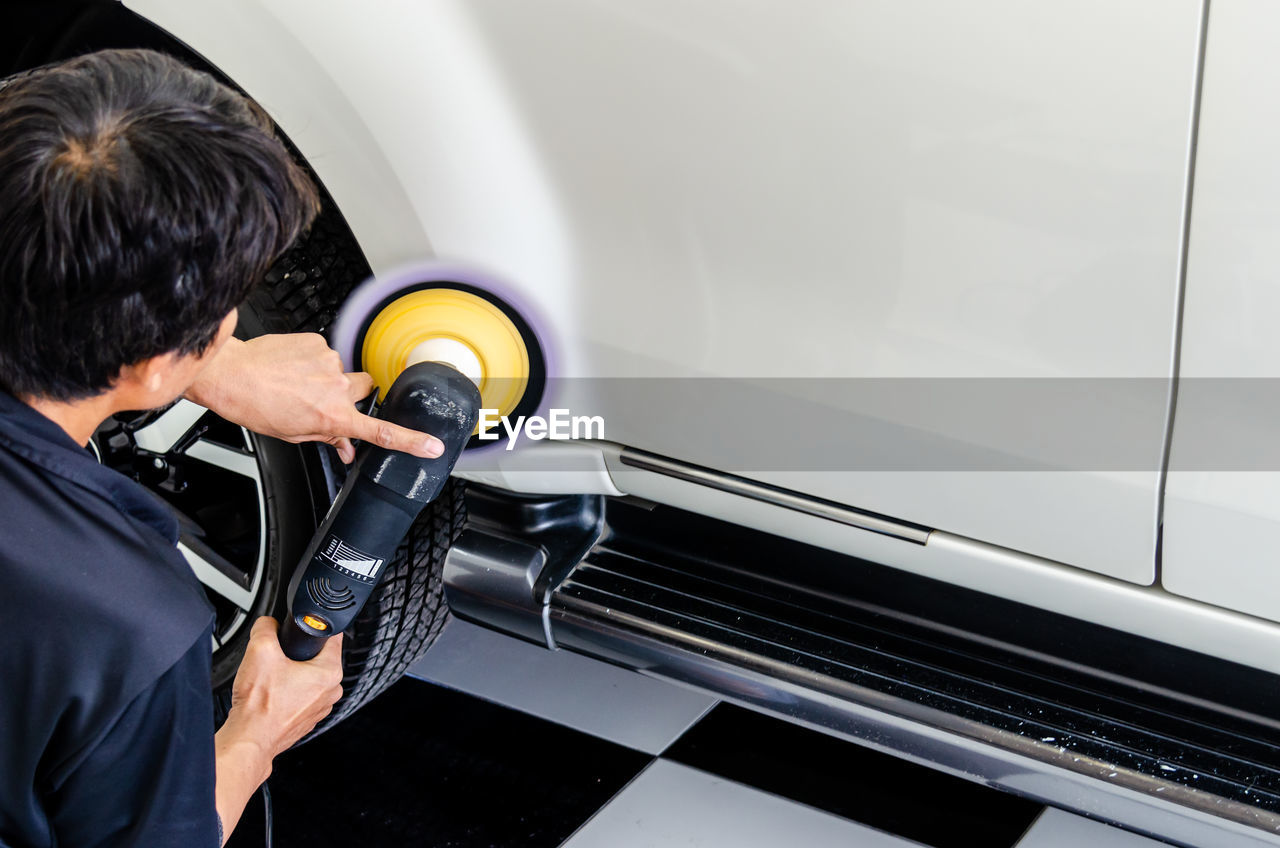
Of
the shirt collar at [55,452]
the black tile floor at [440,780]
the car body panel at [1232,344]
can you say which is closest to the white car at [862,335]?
the car body panel at [1232,344]

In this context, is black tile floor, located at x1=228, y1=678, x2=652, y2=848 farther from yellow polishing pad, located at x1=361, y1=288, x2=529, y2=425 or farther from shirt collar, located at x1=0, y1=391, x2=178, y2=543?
shirt collar, located at x1=0, y1=391, x2=178, y2=543

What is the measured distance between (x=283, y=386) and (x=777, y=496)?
534 millimetres

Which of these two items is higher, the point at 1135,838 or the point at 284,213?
the point at 284,213

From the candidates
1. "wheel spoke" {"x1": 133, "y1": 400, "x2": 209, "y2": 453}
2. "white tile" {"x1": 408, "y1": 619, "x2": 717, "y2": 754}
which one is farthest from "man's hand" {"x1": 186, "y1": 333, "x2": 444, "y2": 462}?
"white tile" {"x1": 408, "y1": 619, "x2": 717, "y2": 754}

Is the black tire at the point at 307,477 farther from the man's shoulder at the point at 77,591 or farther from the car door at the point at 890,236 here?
the man's shoulder at the point at 77,591

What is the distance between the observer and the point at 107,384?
2.65 feet

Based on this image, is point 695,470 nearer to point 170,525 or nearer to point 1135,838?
point 170,525

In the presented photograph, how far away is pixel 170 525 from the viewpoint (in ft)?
2.88

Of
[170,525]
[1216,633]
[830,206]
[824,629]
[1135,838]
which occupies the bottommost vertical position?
[1135,838]

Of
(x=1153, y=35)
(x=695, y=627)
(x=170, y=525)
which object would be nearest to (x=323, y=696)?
(x=170, y=525)

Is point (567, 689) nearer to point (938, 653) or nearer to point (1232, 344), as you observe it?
point (938, 653)

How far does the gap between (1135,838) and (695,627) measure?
0.66 meters

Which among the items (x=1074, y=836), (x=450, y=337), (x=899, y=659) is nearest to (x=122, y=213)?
(x=450, y=337)

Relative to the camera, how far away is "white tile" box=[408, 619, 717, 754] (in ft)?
5.78
